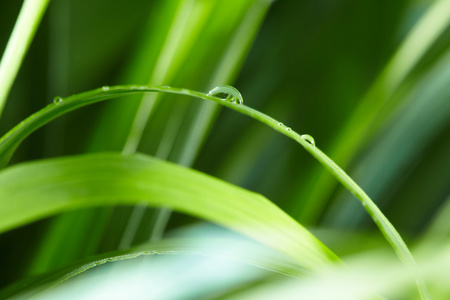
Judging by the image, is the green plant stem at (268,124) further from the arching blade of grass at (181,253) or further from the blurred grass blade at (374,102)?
the blurred grass blade at (374,102)

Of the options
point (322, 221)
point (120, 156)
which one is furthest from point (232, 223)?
point (322, 221)

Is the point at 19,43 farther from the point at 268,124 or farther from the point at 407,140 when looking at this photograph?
the point at 407,140

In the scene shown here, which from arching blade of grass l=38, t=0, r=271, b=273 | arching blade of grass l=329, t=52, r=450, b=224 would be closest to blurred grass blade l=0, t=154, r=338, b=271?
arching blade of grass l=38, t=0, r=271, b=273

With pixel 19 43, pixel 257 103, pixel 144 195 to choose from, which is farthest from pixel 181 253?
pixel 257 103

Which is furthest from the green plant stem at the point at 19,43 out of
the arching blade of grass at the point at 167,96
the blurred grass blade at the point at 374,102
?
the blurred grass blade at the point at 374,102

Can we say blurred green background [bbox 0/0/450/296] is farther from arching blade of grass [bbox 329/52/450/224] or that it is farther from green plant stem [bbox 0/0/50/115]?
green plant stem [bbox 0/0/50/115]
